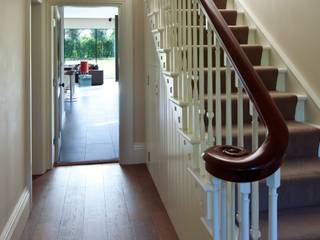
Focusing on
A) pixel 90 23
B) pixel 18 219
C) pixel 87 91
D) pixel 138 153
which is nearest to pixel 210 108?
pixel 18 219

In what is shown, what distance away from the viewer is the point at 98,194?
4.01 meters

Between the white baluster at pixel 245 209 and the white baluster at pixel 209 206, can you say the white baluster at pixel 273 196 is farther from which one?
the white baluster at pixel 209 206

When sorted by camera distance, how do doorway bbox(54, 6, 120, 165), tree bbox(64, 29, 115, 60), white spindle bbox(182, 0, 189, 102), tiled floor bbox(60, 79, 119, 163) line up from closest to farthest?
white spindle bbox(182, 0, 189, 102) → tiled floor bbox(60, 79, 119, 163) → doorway bbox(54, 6, 120, 165) → tree bbox(64, 29, 115, 60)

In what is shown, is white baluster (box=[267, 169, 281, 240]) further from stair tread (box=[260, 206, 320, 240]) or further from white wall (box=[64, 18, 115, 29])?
white wall (box=[64, 18, 115, 29])

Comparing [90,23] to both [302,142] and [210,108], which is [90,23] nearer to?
[302,142]

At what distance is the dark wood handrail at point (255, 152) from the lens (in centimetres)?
117

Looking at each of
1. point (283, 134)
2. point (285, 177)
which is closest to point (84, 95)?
point (285, 177)

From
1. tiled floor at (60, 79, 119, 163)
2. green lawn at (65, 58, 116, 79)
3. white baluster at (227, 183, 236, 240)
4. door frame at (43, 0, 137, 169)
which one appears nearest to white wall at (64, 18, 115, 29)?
green lawn at (65, 58, 116, 79)

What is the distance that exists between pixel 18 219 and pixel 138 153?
2.38 m

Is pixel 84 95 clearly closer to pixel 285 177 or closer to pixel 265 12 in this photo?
pixel 265 12

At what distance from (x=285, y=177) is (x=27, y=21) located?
2465mm

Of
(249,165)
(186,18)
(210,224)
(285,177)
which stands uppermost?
(186,18)

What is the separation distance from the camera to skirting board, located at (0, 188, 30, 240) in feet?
8.76

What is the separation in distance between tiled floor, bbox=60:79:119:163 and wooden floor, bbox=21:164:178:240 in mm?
776
